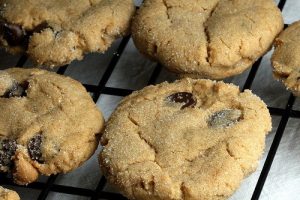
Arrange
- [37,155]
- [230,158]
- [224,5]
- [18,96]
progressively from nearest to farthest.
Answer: [230,158] < [37,155] < [18,96] < [224,5]

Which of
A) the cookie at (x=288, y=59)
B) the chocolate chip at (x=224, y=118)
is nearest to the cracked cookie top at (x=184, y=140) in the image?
the chocolate chip at (x=224, y=118)

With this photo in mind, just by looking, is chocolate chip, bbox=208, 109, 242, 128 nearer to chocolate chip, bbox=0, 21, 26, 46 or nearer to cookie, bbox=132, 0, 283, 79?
cookie, bbox=132, 0, 283, 79

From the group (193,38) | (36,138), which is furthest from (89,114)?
(193,38)

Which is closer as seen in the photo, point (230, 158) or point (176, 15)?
point (230, 158)

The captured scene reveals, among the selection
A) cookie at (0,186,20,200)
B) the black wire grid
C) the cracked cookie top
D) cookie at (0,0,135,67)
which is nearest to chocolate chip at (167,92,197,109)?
the cracked cookie top

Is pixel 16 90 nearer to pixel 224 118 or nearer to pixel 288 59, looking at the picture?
pixel 224 118

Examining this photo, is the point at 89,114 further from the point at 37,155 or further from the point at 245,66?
the point at 245,66
